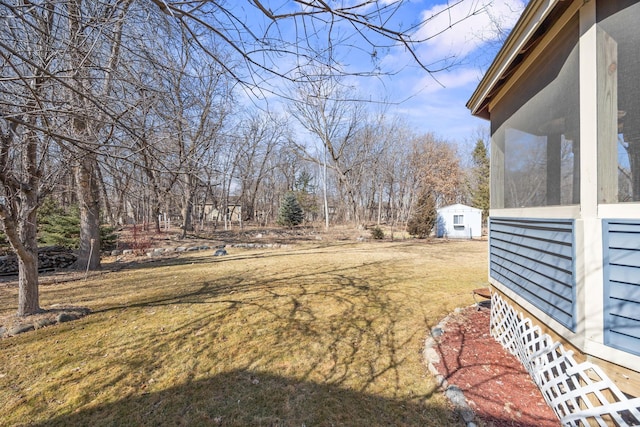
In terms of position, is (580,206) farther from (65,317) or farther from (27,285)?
(27,285)

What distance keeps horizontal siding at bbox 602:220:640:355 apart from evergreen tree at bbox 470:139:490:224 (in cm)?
2302

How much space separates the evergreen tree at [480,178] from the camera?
22.3 metres

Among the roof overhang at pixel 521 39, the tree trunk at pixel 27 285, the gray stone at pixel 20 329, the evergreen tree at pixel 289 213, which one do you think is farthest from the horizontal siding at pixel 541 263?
the evergreen tree at pixel 289 213

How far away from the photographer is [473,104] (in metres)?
3.98

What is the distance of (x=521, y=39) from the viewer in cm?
238

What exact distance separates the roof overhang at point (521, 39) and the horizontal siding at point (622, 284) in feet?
5.14

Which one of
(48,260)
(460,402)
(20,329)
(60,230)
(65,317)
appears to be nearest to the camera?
(460,402)

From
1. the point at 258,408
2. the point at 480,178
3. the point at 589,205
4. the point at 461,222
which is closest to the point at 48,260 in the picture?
the point at 258,408

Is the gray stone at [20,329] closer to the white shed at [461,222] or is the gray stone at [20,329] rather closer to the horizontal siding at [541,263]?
the horizontal siding at [541,263]

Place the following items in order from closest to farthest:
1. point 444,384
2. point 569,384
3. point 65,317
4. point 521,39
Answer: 1. point 569,384
2. point 521,39
3. point 444,384
4. point 65,317

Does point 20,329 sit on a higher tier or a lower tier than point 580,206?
lower

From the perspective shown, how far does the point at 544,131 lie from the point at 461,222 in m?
16.0

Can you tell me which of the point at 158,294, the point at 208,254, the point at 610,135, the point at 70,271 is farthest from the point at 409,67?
the point at 208,254

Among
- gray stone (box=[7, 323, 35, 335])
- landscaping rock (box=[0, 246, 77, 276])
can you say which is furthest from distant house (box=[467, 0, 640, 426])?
landscaping rock (box=[0, 246, 77, 276])
